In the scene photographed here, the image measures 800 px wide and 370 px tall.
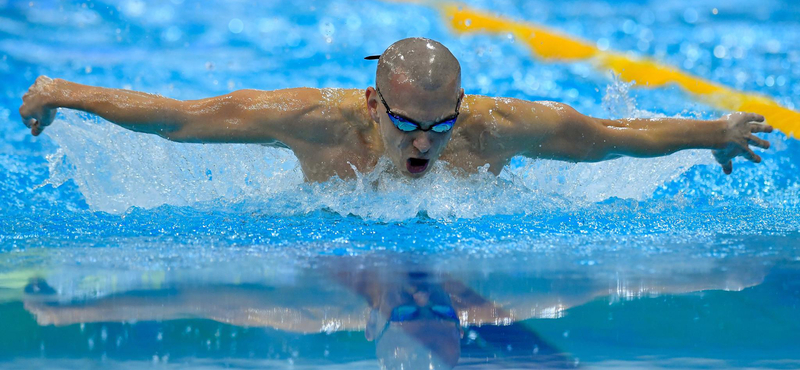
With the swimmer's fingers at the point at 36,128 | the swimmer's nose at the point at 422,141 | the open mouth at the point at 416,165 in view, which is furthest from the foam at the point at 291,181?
the swimmer's fingers at the point at 36,128

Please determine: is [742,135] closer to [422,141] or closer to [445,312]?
[422,141]

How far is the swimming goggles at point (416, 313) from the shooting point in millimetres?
1474

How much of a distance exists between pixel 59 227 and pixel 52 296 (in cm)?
90

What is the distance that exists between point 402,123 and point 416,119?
0.17 ft

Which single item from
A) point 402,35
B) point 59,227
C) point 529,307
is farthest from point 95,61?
point 529,307

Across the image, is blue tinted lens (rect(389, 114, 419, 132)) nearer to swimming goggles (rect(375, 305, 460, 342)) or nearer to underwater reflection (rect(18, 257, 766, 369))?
underwater reflection (rect(18, 257, 766, 369))

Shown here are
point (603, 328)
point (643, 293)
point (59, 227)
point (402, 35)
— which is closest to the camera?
point (603, 328)

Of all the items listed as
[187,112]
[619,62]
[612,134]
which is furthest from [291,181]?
[619,62]

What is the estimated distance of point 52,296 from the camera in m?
1.64

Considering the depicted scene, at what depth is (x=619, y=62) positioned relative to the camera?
17.9 ft

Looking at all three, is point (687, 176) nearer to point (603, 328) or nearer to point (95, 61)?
point (603, 328)

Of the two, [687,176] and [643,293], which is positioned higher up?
[687,176]

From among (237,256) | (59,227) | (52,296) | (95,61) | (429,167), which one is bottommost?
(52,296)

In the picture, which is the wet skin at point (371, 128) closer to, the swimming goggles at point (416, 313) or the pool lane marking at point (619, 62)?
the swimming goggles at point (416, 313)
